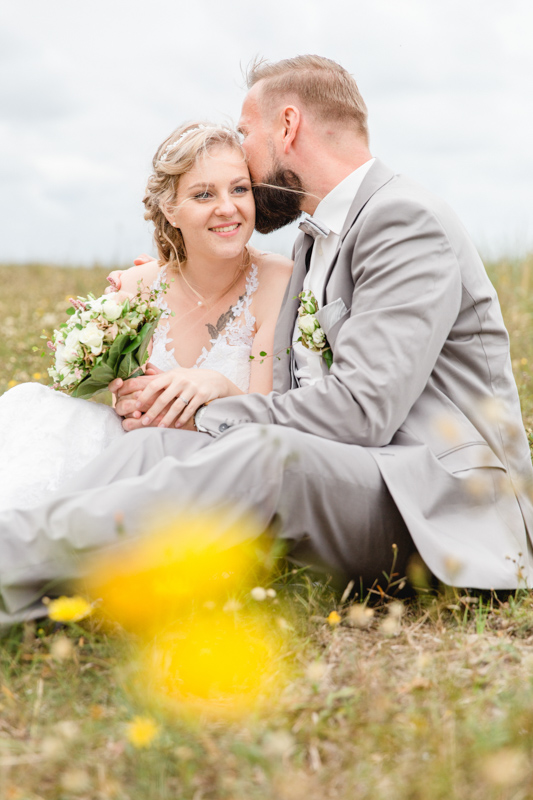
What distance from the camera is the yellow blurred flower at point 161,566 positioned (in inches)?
105

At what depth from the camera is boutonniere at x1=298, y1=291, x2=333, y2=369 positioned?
11.9 feet

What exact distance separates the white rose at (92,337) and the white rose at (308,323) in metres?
0.95

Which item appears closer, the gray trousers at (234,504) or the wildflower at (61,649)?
the wildflower at (61,649)

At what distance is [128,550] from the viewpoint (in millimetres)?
2654

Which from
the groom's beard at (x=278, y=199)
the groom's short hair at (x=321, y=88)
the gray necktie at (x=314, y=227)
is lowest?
the gray necktie at (x=314, y=227)

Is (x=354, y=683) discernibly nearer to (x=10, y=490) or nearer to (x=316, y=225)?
(x=10, y=490)

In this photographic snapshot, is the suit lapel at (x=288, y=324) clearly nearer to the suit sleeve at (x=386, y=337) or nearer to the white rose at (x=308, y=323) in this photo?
the white rose at (x=308, y=323)

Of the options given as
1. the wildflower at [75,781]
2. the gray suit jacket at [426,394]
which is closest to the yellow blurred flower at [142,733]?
the wildflower at [75,781]

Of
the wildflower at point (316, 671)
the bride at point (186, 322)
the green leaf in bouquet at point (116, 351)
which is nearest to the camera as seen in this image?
the wildflower at point (316, 671)

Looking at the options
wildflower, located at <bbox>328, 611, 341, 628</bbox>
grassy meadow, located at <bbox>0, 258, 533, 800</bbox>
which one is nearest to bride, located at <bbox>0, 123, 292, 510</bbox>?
grassy meadow, located at <bbox>0, 258, 533, 800</bbox>

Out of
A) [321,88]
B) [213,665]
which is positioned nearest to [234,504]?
[213,665]

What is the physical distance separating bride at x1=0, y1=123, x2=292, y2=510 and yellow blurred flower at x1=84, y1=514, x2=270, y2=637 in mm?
695

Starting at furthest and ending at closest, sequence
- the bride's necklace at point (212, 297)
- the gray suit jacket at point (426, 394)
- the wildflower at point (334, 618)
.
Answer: the bride's necklace at point (212, 297) → the gray suit jacket at point (426, 394) → the wildflower at point (334, 618)

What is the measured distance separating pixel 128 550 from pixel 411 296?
4.94ft
